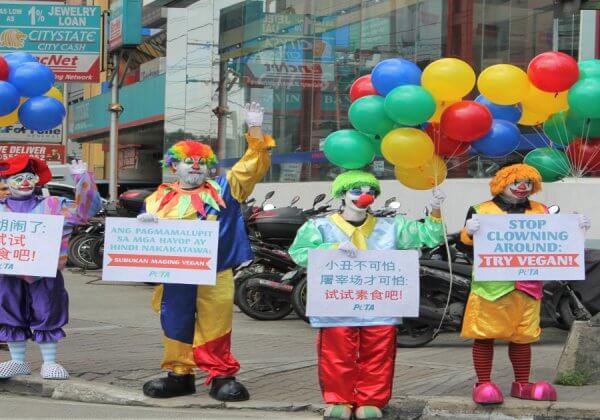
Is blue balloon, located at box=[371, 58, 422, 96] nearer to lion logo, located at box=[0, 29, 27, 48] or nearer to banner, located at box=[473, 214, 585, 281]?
banner, located at box=[473, 214, 585, 281]

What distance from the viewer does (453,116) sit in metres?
6.46

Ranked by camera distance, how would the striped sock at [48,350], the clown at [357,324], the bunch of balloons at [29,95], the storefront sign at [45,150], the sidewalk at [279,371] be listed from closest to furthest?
1. the clown at [357,324]
2. the sidewalk at [279,371]
3. the striped sock at [48,350]
4. the bunch of balloons at [29,95]
5. the storefront sign at [45,150]

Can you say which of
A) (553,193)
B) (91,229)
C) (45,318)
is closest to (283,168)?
(91,229)

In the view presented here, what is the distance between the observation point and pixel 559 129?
23.1ft

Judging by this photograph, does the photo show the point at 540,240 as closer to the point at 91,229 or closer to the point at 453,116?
the point at 453,116

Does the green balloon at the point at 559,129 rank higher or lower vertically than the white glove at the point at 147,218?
higher

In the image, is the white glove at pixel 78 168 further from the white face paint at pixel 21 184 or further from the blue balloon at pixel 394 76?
the blue balloon at pixel 394 76

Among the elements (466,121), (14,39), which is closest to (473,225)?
(466,121)

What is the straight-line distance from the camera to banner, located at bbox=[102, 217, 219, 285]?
6.50 metres

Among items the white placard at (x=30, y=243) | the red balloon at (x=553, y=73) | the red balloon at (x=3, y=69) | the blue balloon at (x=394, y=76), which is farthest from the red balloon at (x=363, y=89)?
the red balloon at (x=3, y=69)

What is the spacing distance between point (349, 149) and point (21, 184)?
253cm

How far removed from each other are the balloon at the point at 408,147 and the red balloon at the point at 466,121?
0.18m

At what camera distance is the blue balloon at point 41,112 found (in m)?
7.66

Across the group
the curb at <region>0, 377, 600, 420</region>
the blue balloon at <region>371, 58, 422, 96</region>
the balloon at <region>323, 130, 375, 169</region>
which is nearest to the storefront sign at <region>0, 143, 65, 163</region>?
the curb at <region>0, 377, 600, 420</region>
